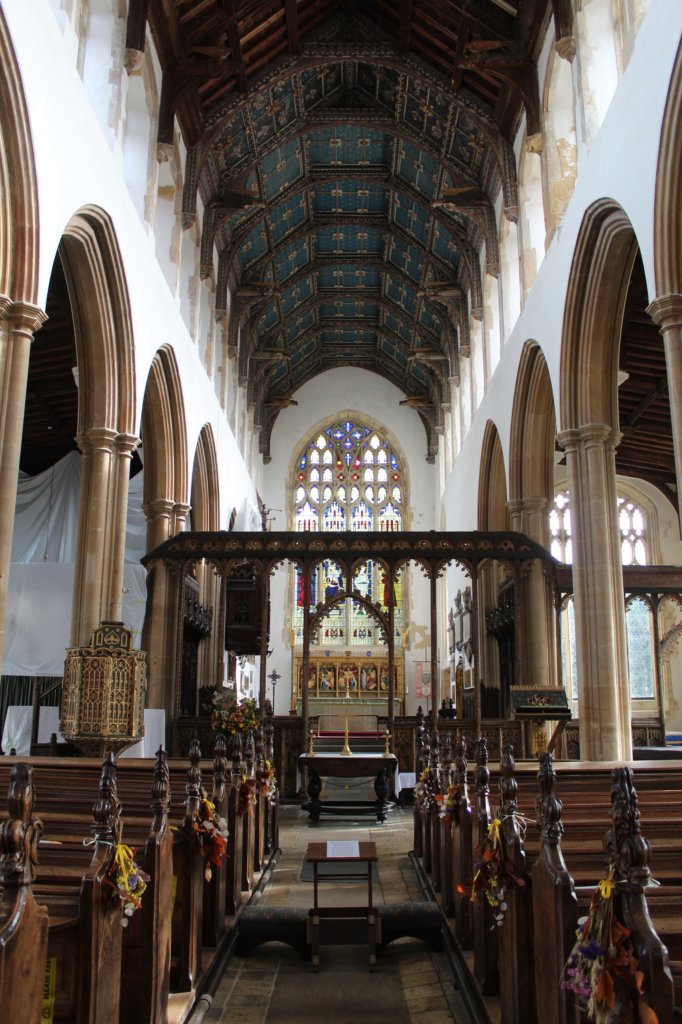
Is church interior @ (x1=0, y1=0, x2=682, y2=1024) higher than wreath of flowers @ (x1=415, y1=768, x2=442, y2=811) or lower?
higher

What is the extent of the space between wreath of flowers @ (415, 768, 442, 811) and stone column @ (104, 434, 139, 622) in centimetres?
369

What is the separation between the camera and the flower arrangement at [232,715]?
394 inches

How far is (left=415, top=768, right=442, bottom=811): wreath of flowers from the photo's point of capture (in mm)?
6139

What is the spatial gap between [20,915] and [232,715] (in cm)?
815

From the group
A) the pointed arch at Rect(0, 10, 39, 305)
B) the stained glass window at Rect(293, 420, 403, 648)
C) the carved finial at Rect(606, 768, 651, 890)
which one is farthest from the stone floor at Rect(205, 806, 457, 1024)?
the stained glass window at Rect(293, 420, 403, 648)

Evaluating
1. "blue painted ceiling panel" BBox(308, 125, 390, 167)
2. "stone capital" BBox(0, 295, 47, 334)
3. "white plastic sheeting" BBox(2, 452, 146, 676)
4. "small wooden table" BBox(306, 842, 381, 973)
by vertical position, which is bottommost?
"small wooden table" BBox(306, 842, 381, 973)

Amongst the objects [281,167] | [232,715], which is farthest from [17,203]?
[281,167]

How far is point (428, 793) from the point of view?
6.60 m

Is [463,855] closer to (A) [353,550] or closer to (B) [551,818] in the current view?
(B) [551,818]

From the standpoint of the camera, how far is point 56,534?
13203 mm

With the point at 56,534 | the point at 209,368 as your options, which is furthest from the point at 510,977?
the point at 209,368

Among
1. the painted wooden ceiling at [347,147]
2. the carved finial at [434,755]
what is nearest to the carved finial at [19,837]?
the carved finial at [434,755]

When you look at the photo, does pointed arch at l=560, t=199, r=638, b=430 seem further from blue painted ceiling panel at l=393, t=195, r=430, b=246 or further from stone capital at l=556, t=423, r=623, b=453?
blue painted ceiling panel at l=393, t=195, r=430, b=246

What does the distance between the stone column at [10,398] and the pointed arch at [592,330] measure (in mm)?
5444
